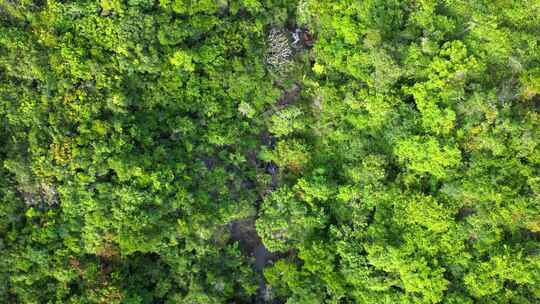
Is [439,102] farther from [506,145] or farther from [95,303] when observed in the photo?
[95,303]

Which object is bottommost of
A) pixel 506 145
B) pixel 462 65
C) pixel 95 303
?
pixel 95 303

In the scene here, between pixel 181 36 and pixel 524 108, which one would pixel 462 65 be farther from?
pixel 181 36

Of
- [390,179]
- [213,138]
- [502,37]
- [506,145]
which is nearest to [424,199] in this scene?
[390,179]

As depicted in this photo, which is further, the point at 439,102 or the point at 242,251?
the point at 242,251

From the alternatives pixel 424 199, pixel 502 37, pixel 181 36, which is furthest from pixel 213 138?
pixel 502 37

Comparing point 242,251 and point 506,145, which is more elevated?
point 506,145

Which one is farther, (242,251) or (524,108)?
(242,251)
